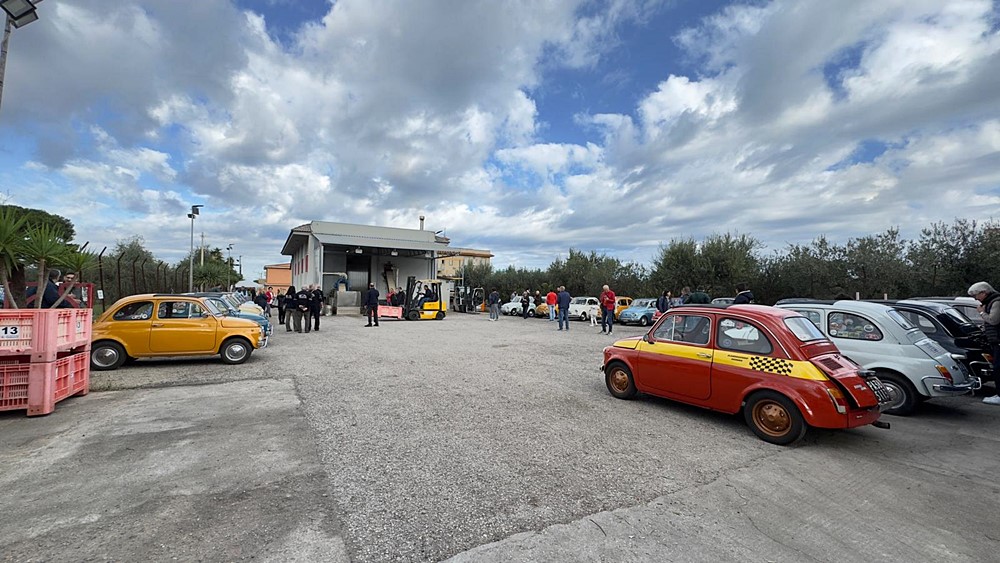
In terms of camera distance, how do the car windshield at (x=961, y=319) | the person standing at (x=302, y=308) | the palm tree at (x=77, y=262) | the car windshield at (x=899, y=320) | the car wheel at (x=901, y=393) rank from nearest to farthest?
the palm tree at (x=77, y=262) → the car wheel at (x=901, y=393) → the car windshield at (x=899, y=320) → the car windshield at (x=961, y=319) → the person standing at (x=302, y=308)


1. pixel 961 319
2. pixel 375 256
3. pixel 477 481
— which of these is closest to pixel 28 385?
pixel 477 481

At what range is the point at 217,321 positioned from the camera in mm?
9406

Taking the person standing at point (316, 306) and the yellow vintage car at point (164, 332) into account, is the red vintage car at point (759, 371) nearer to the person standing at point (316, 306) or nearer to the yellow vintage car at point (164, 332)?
the yellow vintage car at point (164, 332)

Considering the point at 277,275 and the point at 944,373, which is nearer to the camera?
the point at 944,373

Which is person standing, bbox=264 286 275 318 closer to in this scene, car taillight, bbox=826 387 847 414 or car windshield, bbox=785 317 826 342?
car windshield, bbox=785 317 826 342

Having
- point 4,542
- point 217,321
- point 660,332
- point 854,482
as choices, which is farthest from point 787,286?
point 4,542

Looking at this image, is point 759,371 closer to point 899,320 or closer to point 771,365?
point 771,365

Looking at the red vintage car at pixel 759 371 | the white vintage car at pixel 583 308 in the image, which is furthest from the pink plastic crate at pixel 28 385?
the white vintage car at pixel 583 308

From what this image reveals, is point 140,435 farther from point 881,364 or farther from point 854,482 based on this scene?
point 881,364

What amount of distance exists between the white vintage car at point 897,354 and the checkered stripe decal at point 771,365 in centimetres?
204

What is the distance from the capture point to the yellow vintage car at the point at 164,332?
28.6 ft

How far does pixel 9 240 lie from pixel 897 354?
37.4 ft

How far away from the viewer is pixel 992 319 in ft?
20.5

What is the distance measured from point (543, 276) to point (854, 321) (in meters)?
34.1
